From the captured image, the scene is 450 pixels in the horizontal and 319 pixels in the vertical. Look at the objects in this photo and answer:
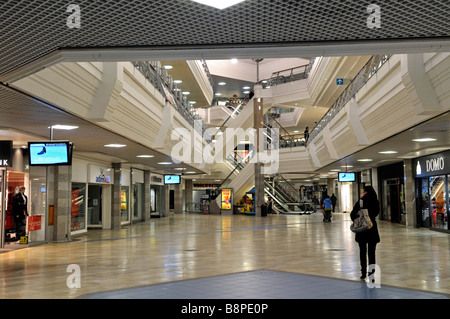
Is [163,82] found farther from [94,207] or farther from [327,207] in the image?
[327,207]

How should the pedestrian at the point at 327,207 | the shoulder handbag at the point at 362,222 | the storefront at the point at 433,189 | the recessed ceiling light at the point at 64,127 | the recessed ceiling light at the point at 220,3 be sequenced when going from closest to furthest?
the recessed ceiling light at the point at 220,3
the shoulder handbag at the point at 362,222
the recessed ceiling light at the point at 64,127
the storefront at the point at 433,189
the pedestrian at the point at 327,207

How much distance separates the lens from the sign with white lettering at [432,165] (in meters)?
17.7

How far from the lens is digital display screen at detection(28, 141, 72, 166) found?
1035 centimetres

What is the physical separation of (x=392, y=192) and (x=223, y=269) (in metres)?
18.8

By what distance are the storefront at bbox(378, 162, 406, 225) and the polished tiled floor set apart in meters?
8.94

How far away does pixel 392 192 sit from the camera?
25344 mm

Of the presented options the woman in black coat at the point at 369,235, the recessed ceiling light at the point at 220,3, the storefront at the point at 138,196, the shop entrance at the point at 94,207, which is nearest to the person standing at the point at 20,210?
the shop entrance at the point at 94,207

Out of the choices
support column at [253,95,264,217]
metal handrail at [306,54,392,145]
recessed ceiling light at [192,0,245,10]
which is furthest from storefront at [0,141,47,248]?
support column at [253,95,264,217]

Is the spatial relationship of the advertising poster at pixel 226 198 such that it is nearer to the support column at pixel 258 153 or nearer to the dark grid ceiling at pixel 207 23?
the support column at pixel 258 153

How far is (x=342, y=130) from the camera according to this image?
1878 cm

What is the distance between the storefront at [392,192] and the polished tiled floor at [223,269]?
8.94m

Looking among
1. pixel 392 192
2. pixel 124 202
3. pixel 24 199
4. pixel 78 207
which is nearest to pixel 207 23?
pixel 24 199
